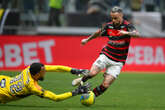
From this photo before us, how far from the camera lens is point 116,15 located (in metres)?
10.2

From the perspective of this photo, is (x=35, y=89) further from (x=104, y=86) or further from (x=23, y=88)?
(x=104, y=86)

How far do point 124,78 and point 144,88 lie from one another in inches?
122

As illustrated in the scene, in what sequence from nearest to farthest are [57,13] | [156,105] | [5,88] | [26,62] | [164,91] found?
[5,88], [156,105], [164,91], [26,62], [57,13]

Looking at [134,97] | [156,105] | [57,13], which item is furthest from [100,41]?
[156,105]

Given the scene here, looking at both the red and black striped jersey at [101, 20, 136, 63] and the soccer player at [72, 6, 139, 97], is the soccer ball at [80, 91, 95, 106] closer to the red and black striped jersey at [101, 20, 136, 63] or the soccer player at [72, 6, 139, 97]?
the soccer player at [72, 6, 139, 97]

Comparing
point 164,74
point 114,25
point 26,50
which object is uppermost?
point 114,25

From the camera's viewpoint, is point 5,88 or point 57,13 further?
point 57,13

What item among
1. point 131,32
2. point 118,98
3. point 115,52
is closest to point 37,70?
point 115,52

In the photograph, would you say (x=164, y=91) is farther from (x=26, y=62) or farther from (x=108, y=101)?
Answer: (x=26, y=62)

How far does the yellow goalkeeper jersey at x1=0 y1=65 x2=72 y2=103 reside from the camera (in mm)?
9031

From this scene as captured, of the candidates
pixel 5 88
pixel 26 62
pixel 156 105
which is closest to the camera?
pixel 5 88

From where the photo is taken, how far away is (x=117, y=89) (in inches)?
540

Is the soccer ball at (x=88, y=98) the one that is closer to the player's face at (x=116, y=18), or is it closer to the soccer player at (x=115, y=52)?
the soccer player at (x=115, y=52)

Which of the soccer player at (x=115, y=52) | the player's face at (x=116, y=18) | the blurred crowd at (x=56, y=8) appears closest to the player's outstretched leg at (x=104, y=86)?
the soccer player at (x=115, y=52)
